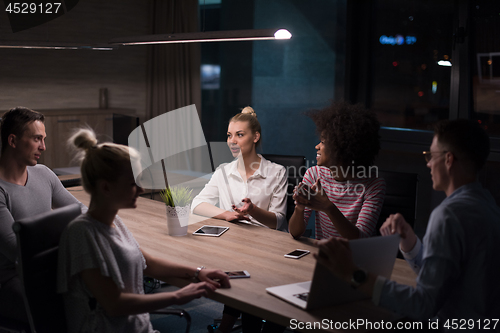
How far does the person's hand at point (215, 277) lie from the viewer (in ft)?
5.72

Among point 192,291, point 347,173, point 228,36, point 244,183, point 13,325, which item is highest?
point 228,36

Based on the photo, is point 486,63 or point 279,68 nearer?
point 486,63

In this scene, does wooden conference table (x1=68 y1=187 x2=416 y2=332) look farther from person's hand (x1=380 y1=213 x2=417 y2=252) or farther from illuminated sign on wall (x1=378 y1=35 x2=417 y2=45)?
illuminated sign on wall (x1=378 y1=35 x2=417 y2=45)

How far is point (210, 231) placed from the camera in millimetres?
2449

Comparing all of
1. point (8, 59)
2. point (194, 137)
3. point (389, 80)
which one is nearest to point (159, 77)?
point (194, 137)

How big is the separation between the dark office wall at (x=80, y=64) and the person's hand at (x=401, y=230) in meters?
4.27

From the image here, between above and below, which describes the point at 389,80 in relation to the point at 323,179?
above

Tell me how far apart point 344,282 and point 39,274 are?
1.03m

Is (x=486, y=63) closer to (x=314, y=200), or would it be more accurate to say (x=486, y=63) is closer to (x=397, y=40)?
(x=397, y=40)

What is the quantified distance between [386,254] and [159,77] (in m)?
4.61

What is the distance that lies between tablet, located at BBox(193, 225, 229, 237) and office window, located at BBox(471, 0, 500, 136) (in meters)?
2.75

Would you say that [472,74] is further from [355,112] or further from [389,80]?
[355,112]

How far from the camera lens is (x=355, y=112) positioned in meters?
2.49

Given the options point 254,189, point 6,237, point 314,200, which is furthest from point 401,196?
point 6,237
